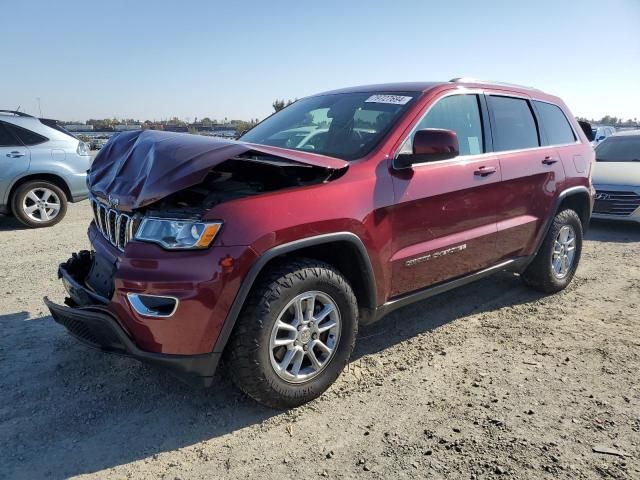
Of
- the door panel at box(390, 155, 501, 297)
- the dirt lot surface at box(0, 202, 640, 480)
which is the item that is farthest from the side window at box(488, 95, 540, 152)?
the dirt lot surface at box(0, 202, 640, 480)

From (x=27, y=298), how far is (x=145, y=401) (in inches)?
89.9

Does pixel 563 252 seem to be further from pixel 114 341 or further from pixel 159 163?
pixel 114 341

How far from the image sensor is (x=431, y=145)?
320 centimetres

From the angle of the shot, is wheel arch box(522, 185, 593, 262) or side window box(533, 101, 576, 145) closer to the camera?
wheel arch box(522, 185, 593, 262)

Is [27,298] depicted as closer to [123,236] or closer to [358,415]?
[123,236]

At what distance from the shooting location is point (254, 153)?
2818 mm

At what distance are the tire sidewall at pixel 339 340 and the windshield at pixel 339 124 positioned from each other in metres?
0.87

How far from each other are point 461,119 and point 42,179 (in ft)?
21.8

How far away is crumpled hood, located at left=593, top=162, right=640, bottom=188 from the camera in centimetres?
824

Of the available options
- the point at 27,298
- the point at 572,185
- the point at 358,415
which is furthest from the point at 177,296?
the point at 572,185

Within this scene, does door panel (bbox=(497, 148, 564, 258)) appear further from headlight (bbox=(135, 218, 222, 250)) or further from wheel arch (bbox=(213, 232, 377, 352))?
headlight (bbox=(135, 218, 222, 250))

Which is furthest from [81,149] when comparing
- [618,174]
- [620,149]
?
[620,149]

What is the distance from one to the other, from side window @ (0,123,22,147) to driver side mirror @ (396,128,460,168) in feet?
22.3

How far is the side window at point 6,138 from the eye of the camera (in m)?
7.60
